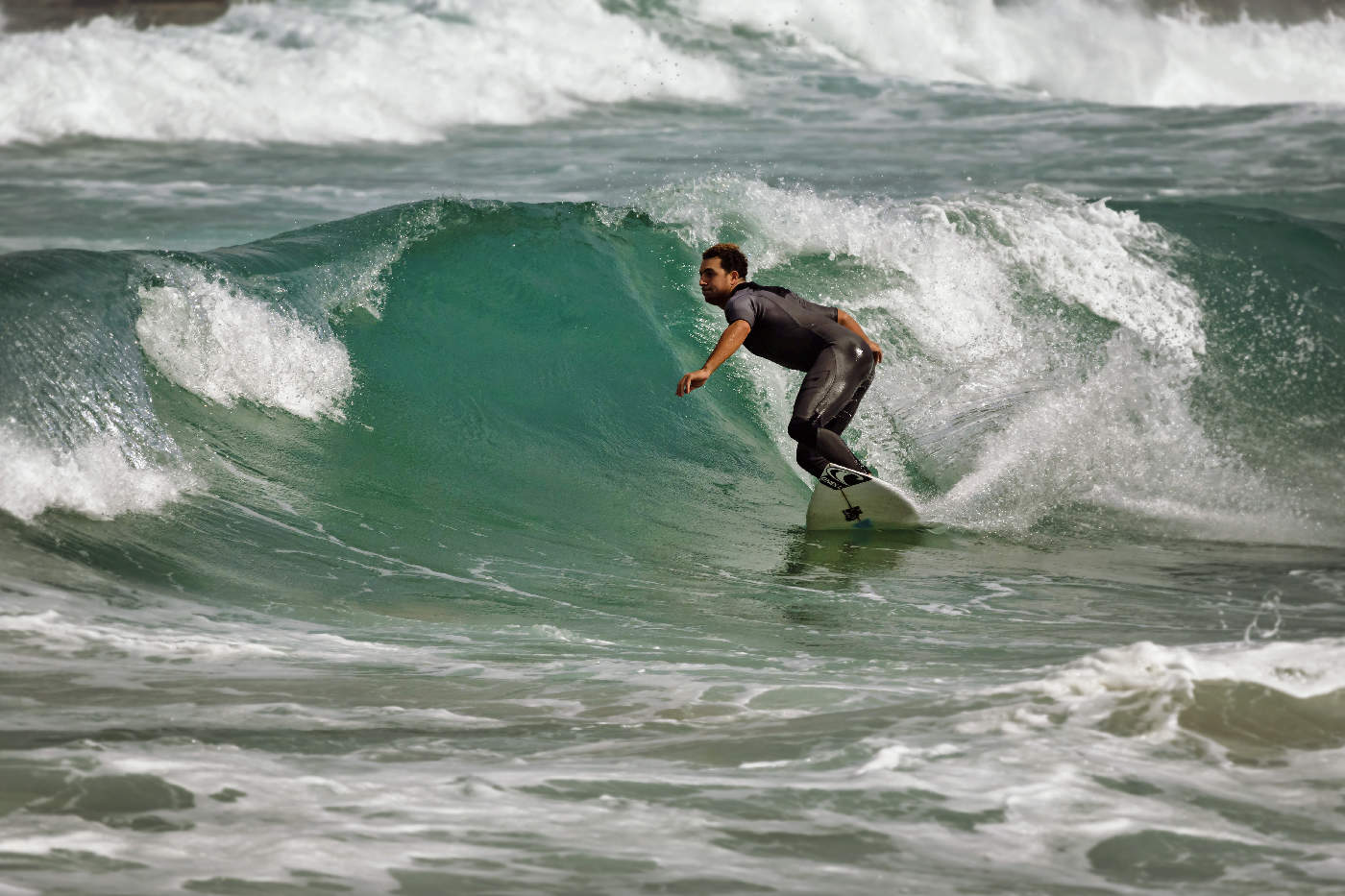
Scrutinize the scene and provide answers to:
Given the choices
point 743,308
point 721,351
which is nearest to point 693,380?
point 721,351

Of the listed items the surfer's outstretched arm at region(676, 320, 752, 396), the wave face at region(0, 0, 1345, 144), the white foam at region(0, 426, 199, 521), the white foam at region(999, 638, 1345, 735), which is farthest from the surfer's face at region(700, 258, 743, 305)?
the wave face at region(0, 0, 1345, 144)

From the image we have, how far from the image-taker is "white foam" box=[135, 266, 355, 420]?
7871mm

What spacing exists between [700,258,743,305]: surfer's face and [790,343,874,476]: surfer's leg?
61cm

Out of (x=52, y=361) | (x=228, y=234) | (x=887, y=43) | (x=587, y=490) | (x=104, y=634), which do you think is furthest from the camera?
(x=887, y=43)

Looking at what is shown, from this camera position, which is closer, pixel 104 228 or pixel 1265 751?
pixel 1265 751

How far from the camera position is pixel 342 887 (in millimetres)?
2494

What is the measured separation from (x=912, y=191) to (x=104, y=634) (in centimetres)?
1752

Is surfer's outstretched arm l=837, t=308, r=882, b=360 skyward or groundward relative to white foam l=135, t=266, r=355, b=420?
skyward

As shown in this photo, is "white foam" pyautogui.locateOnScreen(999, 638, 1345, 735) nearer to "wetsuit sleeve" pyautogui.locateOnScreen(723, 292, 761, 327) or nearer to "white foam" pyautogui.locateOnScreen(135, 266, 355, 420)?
"wetsuit sleeve" pyautogui.locateOnScreen(723, 292, 761, 327)

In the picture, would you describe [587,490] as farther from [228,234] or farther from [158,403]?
[228,234]

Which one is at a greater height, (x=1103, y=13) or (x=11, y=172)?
(x=1103, y=13)

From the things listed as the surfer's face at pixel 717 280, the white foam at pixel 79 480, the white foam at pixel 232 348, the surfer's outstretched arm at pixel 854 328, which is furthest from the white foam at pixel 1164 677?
the white foam at pixel 232 348

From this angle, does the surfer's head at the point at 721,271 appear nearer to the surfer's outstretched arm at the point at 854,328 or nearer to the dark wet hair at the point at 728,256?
the dark wet hair at the point at 728,256

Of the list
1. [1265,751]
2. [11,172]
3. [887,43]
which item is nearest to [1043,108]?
[887,43]
